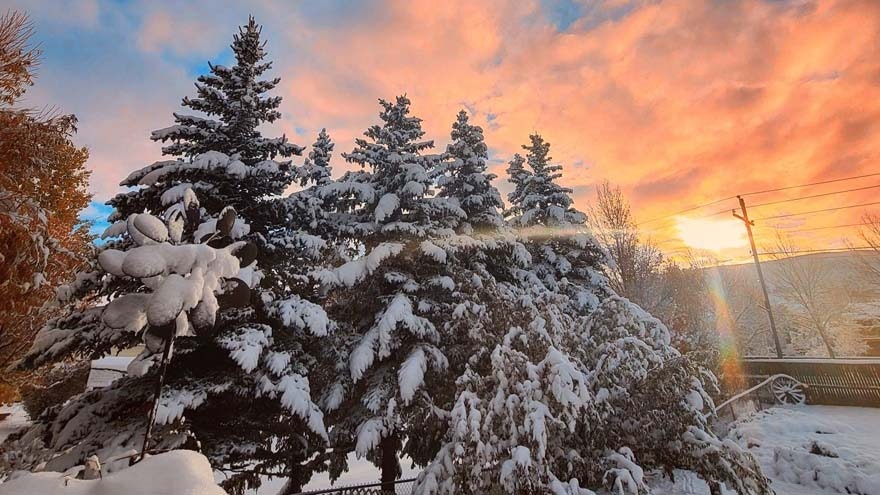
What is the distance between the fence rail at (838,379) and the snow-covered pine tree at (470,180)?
47.4 ft

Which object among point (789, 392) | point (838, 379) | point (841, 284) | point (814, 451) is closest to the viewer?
point (814, 451)

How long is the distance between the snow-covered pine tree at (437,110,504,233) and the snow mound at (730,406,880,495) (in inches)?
364

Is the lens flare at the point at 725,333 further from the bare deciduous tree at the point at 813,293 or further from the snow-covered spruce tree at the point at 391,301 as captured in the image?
the snow-covered spruce tree at the point at 391,301

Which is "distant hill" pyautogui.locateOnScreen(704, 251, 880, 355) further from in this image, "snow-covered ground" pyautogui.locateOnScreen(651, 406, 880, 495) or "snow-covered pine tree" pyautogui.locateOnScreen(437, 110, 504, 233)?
"snow-covered pine tree" pyautogui.locateOnScreen(437, 110, 504, 233)

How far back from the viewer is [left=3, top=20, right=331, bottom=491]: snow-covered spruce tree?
6297 millimetres

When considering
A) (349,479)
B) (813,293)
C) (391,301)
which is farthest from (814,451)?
(813,293)

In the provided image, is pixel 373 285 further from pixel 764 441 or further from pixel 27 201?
pixel 764 441

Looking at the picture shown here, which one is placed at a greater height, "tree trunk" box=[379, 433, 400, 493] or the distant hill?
the distant hill

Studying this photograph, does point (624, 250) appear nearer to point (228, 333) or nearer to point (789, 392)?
point (789, 392)

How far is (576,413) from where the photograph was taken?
17.4ft

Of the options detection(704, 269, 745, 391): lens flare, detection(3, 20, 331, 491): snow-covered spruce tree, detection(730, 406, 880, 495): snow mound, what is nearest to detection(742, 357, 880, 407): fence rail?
detection(704, 269, 745, 391): lens flare

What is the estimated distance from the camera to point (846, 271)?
4138cm

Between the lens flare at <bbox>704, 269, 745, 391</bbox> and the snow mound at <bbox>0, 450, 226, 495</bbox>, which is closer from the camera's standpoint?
the snow mound at <bbox>0, 450, 226, 495</bbox>

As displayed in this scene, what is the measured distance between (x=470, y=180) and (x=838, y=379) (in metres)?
16.6
